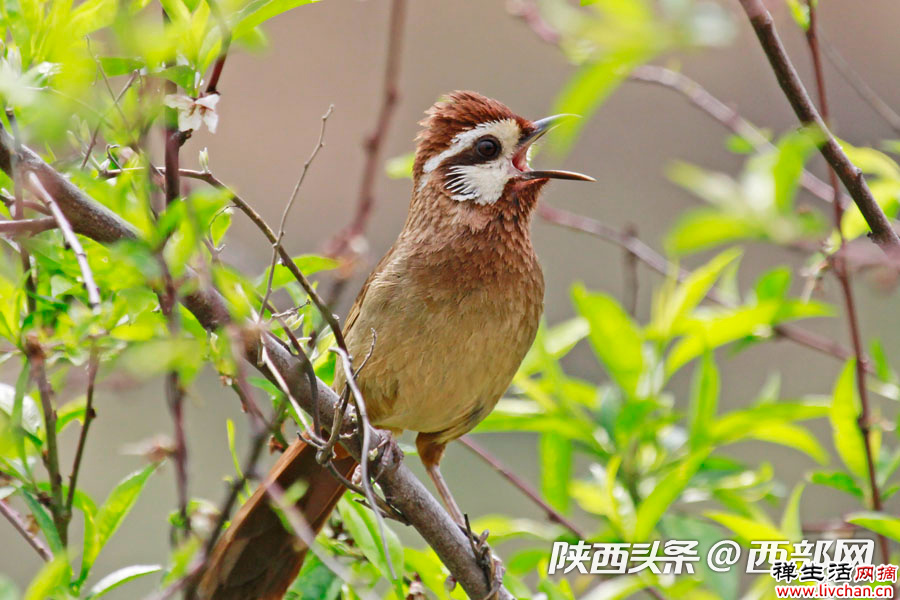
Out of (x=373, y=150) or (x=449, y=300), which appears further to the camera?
(x=449, y=300)

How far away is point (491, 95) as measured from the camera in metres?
7.90

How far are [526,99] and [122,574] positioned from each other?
6292mm

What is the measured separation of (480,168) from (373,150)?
172 centimetres

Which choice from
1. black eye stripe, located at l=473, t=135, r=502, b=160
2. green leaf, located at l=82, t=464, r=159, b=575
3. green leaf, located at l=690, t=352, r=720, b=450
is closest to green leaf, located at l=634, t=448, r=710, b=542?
green leaf, located at l=690, t=352, r=720, b=450

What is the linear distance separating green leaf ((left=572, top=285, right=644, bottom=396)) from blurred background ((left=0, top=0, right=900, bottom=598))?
2.96m

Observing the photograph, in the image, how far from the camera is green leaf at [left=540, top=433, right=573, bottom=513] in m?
3.06

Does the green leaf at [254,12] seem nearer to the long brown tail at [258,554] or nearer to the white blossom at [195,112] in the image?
the white blossom at [195,112]

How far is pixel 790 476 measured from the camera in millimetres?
Answer: 6184

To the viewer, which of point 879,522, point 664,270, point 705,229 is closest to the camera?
point 705,229

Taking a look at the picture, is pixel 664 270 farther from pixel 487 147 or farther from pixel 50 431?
pixel 50 431

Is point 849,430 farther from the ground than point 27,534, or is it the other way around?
point 849,430

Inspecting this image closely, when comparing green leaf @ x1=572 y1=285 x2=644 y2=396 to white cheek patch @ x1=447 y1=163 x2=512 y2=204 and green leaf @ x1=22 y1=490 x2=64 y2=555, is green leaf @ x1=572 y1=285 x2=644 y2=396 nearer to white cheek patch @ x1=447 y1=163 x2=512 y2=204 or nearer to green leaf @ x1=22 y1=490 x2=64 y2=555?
white cheek patch @ x1=447 y1=163 x2=512 y2=204

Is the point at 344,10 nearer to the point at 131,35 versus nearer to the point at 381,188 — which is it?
the point at 381,188

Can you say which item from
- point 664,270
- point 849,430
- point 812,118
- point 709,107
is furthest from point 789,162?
point 664,270
